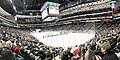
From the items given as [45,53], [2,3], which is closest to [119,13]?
[2,3]

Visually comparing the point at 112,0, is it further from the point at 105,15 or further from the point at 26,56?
the point at 26,56

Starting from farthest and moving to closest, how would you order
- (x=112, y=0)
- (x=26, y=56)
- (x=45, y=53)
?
(x=112, y=0) → (x=45, y=53) → (x=26, y=56)

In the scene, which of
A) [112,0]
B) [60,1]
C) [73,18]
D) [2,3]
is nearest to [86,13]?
[73,18]

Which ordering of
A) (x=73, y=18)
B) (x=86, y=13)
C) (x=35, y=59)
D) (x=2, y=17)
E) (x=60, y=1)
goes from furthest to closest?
(x=2, y=17) < (x=86, y=13) < (x=73, y=18) < (x=60, y=1) < (x=35, y=59)

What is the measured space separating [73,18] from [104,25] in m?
1.46

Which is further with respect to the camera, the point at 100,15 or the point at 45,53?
the point at 100,15

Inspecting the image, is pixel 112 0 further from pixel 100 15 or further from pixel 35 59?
pixel 35 59

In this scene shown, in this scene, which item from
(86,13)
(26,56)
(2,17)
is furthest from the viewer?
(2,17)

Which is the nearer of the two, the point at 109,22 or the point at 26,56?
the point at 26,56

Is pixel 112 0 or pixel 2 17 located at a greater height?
pixel 112 0

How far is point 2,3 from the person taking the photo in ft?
30.4

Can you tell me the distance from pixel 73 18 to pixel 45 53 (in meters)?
6.80

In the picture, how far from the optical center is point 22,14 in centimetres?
886

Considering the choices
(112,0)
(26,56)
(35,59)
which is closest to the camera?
(26,56)
